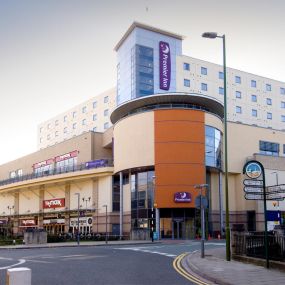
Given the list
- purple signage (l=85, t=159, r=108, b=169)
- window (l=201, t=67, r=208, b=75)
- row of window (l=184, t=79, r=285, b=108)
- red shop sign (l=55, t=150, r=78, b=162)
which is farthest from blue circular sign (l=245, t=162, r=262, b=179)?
window (l=201, t=67, r=208, b=75)

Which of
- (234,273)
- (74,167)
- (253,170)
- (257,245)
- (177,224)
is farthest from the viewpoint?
(74,167)

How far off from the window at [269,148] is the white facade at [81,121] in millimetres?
32957

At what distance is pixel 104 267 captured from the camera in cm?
1627

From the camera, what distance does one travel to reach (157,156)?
53469 millimetres

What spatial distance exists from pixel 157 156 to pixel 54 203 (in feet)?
84.1

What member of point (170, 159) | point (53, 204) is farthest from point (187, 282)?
point (53, 204)

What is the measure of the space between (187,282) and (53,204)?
62186 millimetres

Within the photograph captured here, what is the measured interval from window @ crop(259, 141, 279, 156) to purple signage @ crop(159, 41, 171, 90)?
2113 centimetres

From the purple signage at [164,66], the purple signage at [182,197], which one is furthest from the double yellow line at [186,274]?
the purple signage at [164,66]

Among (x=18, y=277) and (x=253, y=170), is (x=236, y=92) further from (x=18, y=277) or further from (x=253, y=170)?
(x=18, y=277)

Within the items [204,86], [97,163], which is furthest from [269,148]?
[97,163]

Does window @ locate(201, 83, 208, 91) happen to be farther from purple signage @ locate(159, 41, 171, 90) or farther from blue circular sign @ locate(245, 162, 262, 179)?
blue circular sign @ locate(245, 162, 262, 179)

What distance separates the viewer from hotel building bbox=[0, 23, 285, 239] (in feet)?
174

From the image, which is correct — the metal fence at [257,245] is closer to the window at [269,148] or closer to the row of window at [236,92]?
the window at [269,148]
